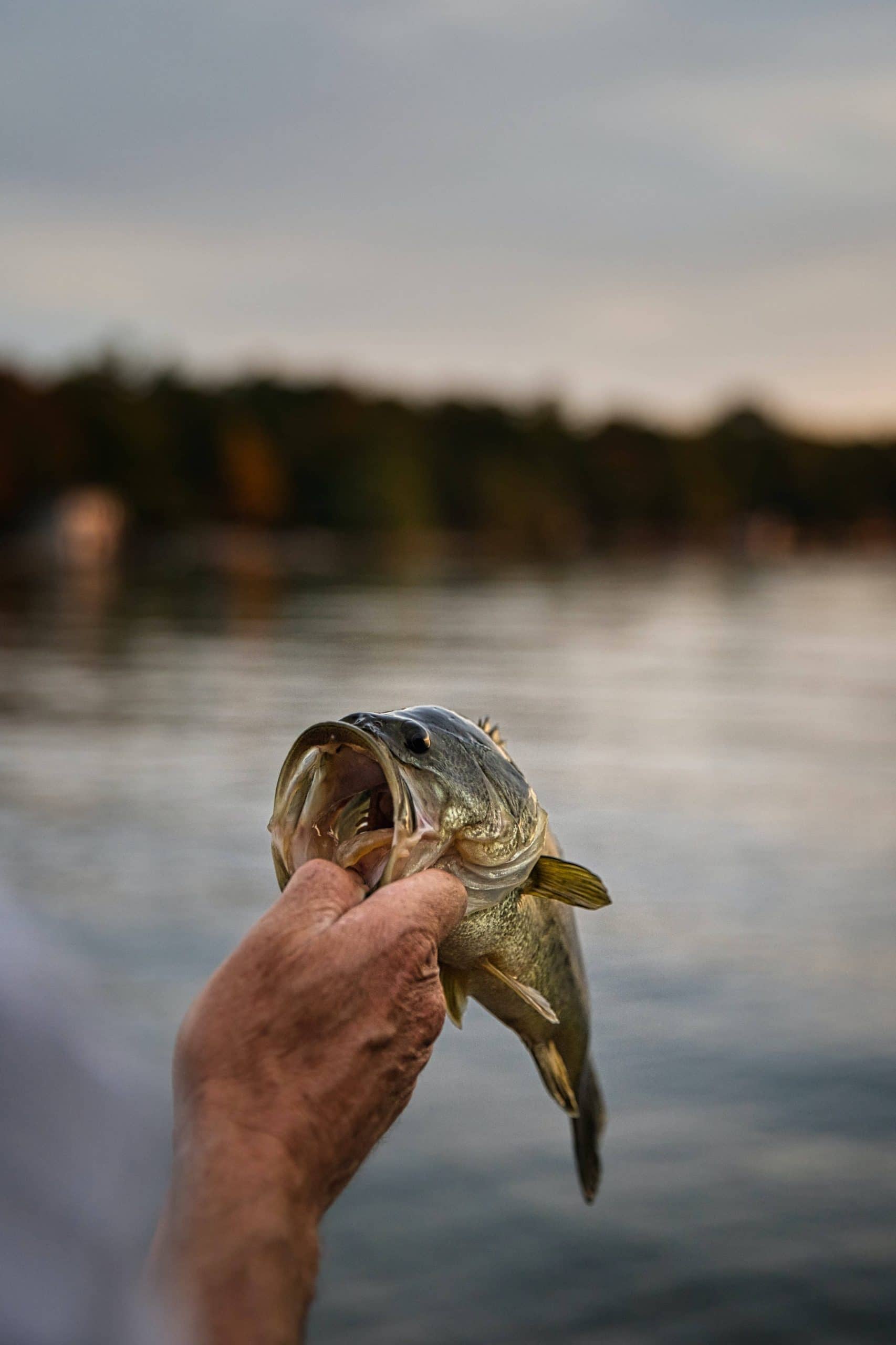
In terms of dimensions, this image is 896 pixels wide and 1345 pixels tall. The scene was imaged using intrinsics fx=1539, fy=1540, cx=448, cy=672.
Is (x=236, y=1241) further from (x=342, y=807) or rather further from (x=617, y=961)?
(x=617, y=961)

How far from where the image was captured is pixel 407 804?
86.7 inches

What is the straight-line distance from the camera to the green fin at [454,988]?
2.61 meters

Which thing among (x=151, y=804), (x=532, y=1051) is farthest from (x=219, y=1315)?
(x=151, y=804)

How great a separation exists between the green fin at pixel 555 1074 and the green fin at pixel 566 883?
1.50 feet

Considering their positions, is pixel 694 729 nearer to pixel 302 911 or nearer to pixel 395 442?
pixel 302 911

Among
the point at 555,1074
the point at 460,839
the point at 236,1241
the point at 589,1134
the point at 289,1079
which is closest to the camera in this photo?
the point at 236,1241

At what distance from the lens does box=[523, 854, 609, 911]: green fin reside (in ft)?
8.41

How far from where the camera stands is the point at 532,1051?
9.67 ft

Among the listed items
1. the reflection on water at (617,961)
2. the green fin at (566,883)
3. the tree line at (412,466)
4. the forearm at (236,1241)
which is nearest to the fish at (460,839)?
the green fin at (566,883)

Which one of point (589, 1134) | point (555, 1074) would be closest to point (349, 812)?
point (555, 1074)

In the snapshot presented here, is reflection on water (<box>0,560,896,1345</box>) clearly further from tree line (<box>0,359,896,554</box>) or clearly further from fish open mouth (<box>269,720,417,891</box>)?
tree line (<box>0,359,896,554</box>)

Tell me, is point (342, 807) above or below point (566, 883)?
above

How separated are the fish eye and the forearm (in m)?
0.61

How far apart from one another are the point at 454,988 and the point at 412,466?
141283mm
